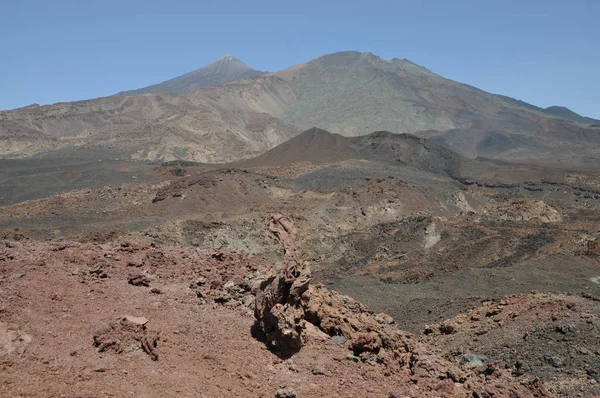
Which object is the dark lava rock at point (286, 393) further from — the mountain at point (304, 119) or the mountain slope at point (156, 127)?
the mountain slope at point (156, 127)

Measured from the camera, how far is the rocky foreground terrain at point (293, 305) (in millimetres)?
7387

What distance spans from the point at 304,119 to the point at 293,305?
9955 centimetres

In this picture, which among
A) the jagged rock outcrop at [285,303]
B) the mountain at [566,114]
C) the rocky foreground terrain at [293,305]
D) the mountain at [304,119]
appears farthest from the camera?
the mountain at [566,114]

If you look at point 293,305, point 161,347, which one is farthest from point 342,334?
point 161,347

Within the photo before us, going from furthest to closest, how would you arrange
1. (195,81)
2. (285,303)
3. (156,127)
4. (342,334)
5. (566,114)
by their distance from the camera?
(195,81)
(566,114)
(156,127)
(342,334)
(285,303)

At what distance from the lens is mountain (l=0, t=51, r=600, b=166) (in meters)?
71.4

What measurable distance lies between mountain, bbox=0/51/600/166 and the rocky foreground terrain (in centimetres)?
4296

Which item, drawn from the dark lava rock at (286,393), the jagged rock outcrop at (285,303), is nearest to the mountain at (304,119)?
the jagged rock outcrop at (285,303)

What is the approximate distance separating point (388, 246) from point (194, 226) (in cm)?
947

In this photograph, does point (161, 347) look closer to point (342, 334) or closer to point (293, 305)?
point (293, 305)

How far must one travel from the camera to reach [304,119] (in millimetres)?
107062

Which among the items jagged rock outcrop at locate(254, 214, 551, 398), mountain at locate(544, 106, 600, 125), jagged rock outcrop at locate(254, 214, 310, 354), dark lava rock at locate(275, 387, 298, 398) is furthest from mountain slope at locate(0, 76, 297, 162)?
mountain at locate(544, 106, 600, 125)

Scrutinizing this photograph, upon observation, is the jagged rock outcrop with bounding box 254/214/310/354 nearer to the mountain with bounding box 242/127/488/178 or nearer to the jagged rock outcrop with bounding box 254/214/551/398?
the jagged rock outcrop with bounding box 254/214/551/398

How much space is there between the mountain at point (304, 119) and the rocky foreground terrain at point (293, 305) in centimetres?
4296
